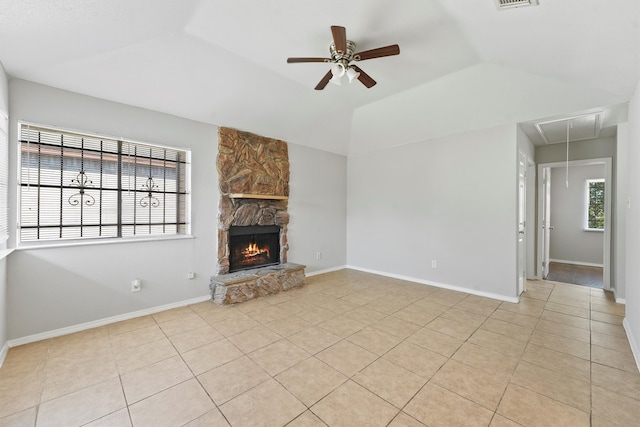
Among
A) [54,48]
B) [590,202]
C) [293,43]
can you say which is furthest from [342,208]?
[590,202]

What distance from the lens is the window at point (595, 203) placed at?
6.43 meters

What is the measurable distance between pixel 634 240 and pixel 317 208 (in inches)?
171

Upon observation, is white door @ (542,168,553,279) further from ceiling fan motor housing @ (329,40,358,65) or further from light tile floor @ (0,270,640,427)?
ceiling fan motor housing @ (329,40,358,65)

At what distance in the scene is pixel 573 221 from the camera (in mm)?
6734

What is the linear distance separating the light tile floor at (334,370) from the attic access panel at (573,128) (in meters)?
2.65

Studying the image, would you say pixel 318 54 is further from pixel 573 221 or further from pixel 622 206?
pixel 573 221

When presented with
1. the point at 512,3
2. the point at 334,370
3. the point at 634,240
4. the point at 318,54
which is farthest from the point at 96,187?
the point at 634,240

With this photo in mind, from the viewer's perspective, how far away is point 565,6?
77.1 inches

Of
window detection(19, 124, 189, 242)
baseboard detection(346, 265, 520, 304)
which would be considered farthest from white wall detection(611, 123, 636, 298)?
window detection(19, 124, 189, 242)

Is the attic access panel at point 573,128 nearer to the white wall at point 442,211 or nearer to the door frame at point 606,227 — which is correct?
the door frame at point 606,227

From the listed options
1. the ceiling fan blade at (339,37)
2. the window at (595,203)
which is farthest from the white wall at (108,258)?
the window at (595,203)

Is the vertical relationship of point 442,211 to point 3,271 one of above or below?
above

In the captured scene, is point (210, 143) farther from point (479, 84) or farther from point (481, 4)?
point (479, 84)

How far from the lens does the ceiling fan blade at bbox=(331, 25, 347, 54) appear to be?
2.14 metres
